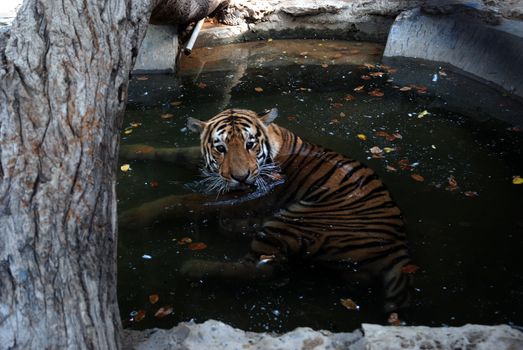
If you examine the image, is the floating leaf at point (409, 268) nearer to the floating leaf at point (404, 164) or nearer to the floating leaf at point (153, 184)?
the floating leaf at point (404, 164)

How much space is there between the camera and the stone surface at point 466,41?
21.6ft

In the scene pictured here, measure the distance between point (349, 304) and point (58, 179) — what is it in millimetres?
1990

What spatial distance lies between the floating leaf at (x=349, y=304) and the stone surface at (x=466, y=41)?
384cm

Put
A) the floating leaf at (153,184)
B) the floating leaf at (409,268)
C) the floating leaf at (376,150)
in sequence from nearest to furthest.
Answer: the floating leaf at (409,268), the floating leaf at (153,184), the floating leaf at (376,150)

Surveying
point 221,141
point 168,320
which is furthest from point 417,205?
point 168,320

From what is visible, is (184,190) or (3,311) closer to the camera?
(3,311)

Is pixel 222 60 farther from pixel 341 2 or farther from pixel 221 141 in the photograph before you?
pixel 221 141

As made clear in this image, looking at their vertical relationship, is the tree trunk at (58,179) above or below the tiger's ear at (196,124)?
above

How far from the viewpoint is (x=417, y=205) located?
4625mm

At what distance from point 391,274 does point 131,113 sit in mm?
3599

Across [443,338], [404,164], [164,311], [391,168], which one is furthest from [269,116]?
[443,338]

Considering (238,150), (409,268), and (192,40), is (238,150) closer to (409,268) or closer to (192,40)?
(409,268)

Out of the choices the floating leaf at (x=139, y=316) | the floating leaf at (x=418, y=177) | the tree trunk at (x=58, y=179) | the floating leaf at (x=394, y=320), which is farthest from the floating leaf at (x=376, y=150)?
the tree trunk at (x=58, y=179)

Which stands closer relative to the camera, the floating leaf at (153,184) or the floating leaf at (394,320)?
the floating leaf at (394,320)
